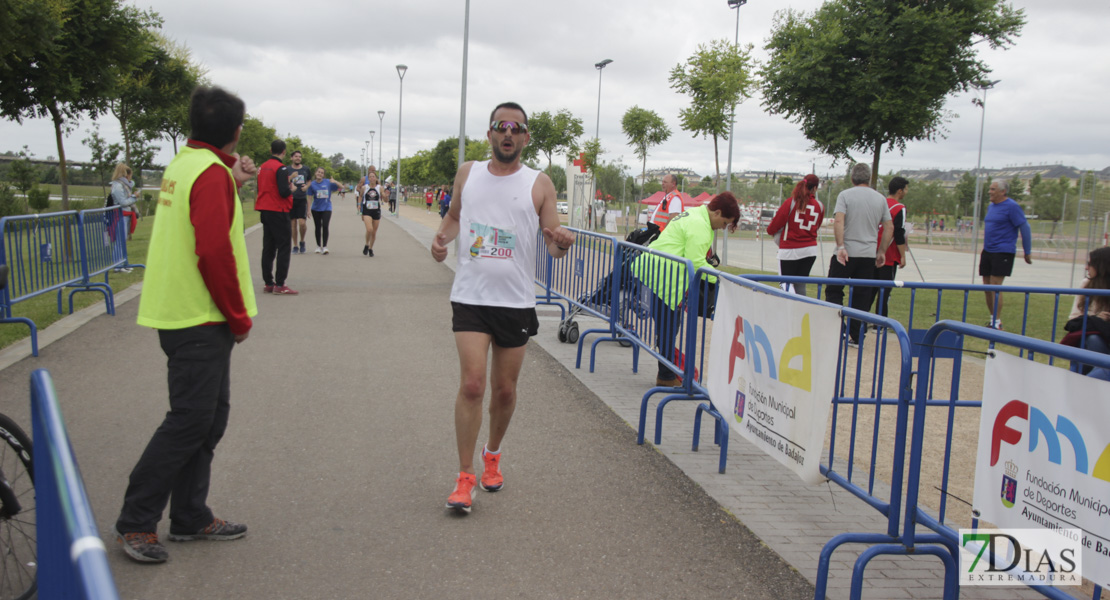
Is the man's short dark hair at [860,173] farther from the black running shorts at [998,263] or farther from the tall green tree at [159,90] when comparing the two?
the tall green tree at [159,90]

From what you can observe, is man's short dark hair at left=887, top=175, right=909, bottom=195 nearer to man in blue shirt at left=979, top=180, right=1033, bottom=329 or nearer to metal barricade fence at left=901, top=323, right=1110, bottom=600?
man in blue shirt at left=979, top=180, right=1033, bottom=329

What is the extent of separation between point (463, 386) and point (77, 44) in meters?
15.1

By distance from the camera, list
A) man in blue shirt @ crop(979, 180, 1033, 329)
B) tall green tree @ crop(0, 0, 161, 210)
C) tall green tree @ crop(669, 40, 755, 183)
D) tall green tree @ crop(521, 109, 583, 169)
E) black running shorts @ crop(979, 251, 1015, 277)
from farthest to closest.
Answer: tall green tree @ crop(521, 109, 583, 169) → tall green tree @ crop(669, 40, 755, 183) → tall green tree @ crop(0, 0, 161, 210) → black running shorts @ crop(979, 251, 1015, 277) → man in blue shirt @ crop(979, 180, 1033, 329)

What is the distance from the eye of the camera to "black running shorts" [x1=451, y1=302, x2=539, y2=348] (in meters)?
4.20

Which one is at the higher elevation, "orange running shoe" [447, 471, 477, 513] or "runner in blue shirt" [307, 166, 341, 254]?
"runner in blue shirt" [307, 166, 341, 254]

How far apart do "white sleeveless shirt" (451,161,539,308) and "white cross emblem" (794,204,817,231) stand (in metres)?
6.19

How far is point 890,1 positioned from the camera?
1800 centimetres

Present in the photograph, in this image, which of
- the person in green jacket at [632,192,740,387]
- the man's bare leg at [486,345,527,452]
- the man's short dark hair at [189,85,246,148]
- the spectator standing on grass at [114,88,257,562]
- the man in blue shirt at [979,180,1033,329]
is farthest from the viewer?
the man in blue shirt at [979,180,1033,329]

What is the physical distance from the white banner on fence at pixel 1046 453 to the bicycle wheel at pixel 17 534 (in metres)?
3.35

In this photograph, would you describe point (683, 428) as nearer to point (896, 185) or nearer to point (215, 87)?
point (215, 87)

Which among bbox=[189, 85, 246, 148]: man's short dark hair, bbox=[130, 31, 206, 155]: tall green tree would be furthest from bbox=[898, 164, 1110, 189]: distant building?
bbox=[130, 31, 206, 155]: tall green tree

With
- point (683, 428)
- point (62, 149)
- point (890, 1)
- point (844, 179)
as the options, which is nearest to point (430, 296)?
point (683, 428)

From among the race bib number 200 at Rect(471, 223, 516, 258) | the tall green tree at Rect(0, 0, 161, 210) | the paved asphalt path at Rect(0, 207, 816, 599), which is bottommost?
the paved asphalt path at Rect(0, 207, 816, 599)

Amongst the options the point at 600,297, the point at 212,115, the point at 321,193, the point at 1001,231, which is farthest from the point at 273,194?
the point at 1001,231
